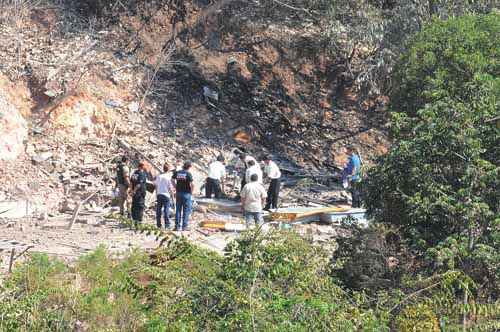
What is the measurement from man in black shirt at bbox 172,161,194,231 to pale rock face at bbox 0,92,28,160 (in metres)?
5.13

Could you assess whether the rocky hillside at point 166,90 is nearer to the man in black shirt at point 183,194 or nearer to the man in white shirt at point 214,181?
the man in white shirt at point 214,181

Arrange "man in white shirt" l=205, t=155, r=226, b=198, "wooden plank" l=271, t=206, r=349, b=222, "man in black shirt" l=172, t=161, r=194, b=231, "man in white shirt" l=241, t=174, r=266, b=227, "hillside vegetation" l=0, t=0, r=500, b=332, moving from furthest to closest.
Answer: "man in white shirt" l=205, t=155, r=226, b=198 → "wooden plank" l=271, t=206, r=349, b=222 → "man in black shirt" l=172, t=161, r=194, b=231 → "man in white shirt" l=241, t=174, r=266, b=227 → "hillside vegetation" l=0, t=0, r=500, b=332

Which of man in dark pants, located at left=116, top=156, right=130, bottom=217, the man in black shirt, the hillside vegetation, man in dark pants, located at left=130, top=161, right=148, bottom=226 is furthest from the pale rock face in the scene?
the hillside vegetation

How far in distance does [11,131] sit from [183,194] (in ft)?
18.4

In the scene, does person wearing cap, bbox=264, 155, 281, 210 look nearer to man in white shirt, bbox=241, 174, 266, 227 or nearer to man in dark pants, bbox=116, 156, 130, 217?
man in white shirt, bbox=241, 174, 266, 227

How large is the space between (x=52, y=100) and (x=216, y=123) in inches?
191

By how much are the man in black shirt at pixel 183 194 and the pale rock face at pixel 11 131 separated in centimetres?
513

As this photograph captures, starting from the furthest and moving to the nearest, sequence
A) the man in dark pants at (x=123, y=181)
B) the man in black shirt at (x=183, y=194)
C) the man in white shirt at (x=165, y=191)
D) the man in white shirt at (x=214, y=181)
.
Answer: the man in white shirt at (x=214, y=181) < the man in dark pants at (x=123, y=181) < the man in white shirt at (x=165, y=191) < the man in black shirt at (x=183, y=194)

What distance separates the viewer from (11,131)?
16.6 metres

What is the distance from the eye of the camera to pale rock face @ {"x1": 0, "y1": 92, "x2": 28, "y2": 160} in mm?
16328

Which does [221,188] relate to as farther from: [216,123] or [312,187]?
[216,123]

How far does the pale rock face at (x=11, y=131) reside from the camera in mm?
16328

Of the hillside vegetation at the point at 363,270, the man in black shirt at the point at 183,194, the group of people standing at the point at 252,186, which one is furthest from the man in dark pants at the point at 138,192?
the hillside vegetation at the point at 363,270

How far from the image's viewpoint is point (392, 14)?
2058 centimetres
